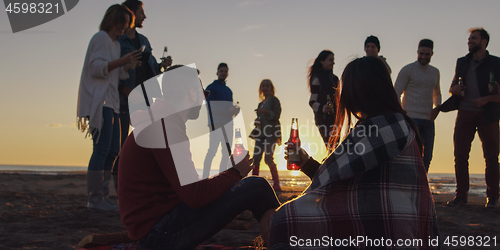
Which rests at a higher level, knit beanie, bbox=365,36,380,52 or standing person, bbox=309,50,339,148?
knit beanie, bbox=365,36,380,52

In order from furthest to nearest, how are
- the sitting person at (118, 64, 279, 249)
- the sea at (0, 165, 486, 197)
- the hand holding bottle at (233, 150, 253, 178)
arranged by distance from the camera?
the sea at (0, 165, 486, 197), the hand holding bottle at (233, 150, 253, 178), the sitting person at (118, 64, 279, 249)

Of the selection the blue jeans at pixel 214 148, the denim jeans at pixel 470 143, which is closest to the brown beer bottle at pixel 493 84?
the denim jeans at pixel 470 143

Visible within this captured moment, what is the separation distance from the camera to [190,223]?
216 cm

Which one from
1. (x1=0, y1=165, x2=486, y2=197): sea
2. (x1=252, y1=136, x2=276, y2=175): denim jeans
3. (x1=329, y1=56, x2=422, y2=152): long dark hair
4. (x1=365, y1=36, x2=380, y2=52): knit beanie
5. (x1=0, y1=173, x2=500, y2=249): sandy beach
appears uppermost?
(x1=365, y1=36, x2=380, y2=52): knit beanie

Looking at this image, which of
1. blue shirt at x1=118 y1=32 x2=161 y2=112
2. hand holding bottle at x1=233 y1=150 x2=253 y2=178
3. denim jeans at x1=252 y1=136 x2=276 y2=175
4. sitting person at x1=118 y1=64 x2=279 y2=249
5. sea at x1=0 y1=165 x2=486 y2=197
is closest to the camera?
sitting person at x1=118 y1=64 x2=279 y2=249

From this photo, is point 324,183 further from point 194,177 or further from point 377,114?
point 194,177

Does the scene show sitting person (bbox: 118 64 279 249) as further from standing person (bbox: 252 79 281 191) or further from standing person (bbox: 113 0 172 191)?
standing person (bbox: 252 79 281 191)

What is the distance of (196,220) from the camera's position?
2.17 m

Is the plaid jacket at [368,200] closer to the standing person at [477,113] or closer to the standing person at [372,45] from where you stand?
the standing person at [372,45]

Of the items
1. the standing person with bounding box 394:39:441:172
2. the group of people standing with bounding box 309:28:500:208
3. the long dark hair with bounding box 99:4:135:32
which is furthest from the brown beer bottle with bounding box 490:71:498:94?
the long dark hair with bounding box 99:4:135:32

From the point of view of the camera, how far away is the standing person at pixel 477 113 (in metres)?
5.10

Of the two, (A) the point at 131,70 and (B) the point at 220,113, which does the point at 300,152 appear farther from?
(B) the point at 220,113

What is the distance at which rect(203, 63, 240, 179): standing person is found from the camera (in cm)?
659

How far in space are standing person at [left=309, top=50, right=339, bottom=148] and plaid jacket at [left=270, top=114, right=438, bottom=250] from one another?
3199mm
